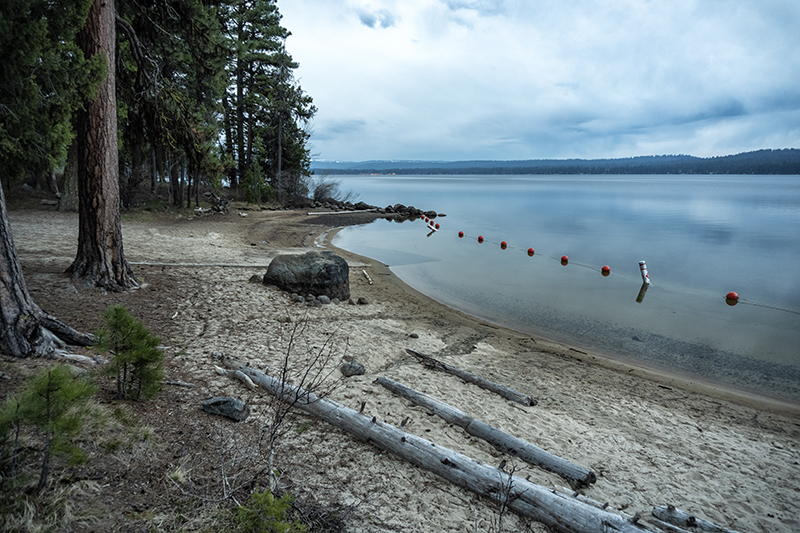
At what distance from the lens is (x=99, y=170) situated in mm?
6977

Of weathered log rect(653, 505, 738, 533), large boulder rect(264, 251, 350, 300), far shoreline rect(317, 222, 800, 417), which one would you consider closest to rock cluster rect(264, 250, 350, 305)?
large boulder rect(264, 251, 350, 300)

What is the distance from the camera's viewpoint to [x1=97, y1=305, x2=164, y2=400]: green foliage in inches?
148

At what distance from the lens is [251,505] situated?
9.48ft

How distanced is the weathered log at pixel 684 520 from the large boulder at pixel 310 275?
7.28 meters

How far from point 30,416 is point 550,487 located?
3.79 metres

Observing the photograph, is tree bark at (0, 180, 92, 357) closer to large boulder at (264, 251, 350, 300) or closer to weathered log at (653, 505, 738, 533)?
large boulder at (264, 251, 350, 300)

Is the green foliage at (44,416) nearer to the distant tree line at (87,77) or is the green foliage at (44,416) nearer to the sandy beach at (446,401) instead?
the sandy beach at (446,401)

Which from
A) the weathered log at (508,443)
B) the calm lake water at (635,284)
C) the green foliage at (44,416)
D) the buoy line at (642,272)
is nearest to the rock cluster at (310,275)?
the calm lake water at (635,284)

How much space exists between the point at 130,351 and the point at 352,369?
2.80 m

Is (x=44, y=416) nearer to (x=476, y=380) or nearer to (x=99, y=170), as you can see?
(x=476, y=380)

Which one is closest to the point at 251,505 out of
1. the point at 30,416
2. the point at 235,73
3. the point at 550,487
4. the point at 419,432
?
the point at 30,416

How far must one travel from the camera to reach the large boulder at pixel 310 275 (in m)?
9.60

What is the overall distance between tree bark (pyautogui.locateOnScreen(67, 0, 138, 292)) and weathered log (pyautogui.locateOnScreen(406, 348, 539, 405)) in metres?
5.38

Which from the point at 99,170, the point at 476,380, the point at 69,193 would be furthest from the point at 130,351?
the point at 69,193
